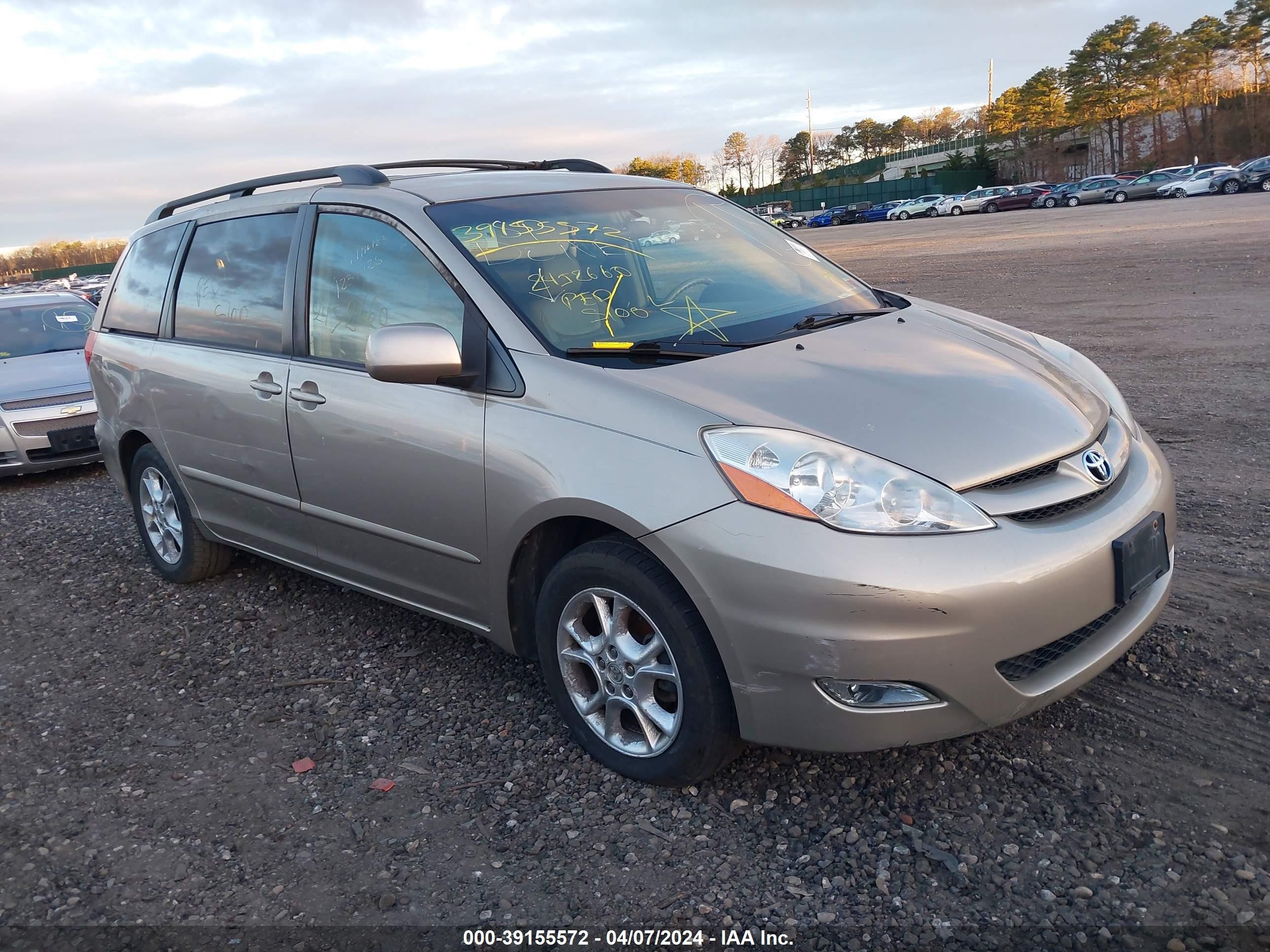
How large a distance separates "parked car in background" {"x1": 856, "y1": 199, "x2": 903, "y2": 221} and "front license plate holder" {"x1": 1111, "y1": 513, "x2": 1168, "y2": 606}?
62984 millimetres

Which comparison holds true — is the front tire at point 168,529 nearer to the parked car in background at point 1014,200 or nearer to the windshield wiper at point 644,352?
the windshield wiper at point 644,352

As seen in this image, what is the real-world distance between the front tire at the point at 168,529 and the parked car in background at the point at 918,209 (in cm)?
5788

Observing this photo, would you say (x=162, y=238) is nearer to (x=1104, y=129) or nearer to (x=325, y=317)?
(x=325, y=317)

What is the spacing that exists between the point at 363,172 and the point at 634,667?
89.9 inches

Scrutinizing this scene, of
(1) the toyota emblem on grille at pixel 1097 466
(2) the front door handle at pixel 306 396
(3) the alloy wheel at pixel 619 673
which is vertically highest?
(2) the front door handle at pixel 306 396

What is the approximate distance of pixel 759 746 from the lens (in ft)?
10.3

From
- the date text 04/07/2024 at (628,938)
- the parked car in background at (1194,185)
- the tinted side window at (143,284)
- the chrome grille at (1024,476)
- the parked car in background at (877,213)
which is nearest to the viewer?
the date text 04/07/2024 at (628,938)

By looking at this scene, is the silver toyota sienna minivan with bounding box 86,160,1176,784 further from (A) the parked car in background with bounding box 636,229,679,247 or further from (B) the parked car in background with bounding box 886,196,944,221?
(B) the parked car in background with bounding box 886,196,944,221

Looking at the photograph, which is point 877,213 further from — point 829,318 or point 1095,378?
point 829,318

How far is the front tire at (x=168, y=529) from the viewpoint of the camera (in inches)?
191

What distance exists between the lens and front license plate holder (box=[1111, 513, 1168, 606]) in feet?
8.78

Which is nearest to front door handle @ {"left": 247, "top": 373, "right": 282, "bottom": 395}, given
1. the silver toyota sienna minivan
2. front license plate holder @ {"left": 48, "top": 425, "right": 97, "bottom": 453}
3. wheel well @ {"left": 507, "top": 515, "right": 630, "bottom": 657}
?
the silver toyota sienna minivan

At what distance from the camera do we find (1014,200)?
53.6 m

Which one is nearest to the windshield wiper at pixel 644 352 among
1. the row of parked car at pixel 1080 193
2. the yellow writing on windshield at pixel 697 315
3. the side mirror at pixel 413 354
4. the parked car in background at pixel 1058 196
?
the yellow writing on windshield at pixel 697 315
